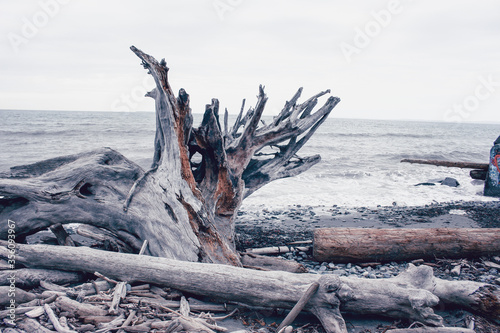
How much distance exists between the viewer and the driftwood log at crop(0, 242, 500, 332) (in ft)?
10.8

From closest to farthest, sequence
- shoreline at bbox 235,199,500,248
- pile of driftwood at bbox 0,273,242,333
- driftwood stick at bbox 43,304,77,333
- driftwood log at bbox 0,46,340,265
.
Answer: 1. driftwood stick at bbox 43,304,77,333
2. pile of driftwood at bbox 0,273,242,333
3. driftwood log at bbox 0,46,340,265
4. shoreline at bbox 235,199,500,248

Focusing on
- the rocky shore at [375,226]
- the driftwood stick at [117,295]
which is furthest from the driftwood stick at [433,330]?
the driftwood stick at [117,295]

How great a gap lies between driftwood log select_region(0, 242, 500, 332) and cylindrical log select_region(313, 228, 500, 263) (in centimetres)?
170

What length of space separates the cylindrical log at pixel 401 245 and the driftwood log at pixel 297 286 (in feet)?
5.56

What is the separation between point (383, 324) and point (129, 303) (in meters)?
2.65

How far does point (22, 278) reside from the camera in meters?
3.60

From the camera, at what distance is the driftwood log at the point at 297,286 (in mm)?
3289

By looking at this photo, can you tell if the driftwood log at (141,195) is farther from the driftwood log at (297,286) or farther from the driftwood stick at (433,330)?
the driftwood stick at (433,330)

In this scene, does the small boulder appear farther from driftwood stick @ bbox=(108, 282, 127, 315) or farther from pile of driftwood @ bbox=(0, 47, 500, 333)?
driftwood stick @ bbox=(108, 282, 127, 315)

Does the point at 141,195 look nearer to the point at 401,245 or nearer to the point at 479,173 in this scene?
the point at 401,245

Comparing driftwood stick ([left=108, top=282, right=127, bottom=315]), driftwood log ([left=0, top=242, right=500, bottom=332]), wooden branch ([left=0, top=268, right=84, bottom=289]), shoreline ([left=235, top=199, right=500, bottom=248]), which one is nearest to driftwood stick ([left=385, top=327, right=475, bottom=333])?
driftwood log ([left=0, top=242, right=500, bottom=332])

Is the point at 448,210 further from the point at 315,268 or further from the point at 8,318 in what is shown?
the point at 8,318

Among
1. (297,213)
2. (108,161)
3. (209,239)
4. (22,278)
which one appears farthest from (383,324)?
(297,213)

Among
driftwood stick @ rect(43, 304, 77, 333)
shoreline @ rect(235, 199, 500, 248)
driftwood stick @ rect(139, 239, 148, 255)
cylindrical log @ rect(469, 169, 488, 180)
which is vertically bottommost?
shoreline @ rect(235, 199, 500, 248)
